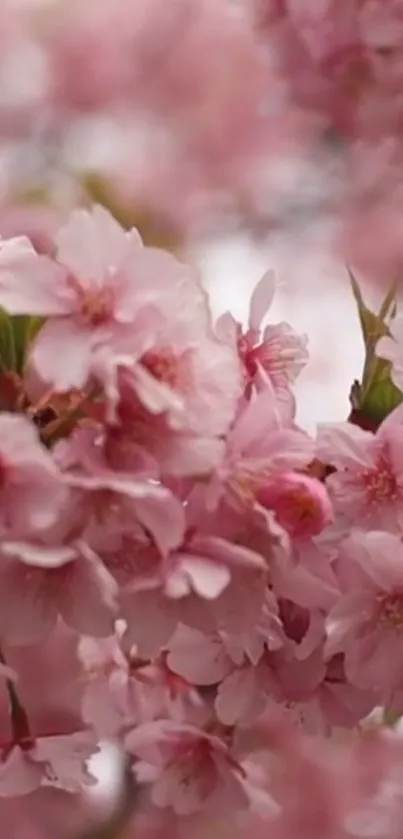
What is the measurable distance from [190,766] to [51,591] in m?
0.19

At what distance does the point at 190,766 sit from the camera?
0.53 meters

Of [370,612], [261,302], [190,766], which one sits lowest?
[190,766]

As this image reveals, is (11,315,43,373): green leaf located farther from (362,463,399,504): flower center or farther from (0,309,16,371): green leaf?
(362,463,399,504): flower center

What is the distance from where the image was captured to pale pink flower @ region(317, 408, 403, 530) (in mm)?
450

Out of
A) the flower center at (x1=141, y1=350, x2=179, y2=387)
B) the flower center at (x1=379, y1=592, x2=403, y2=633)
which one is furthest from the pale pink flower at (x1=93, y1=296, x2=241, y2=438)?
the flower center at (x1=379, y1=592, x2=403, y2=633)

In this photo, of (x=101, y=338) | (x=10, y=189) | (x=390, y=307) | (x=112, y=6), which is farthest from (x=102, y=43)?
(x=101, y=338)

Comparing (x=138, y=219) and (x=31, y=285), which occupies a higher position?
(x=31, y=285)

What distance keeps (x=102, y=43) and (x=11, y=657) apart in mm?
534

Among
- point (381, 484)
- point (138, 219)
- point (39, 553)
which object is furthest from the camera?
point (138, 219)

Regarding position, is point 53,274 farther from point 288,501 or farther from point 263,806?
point 263,806

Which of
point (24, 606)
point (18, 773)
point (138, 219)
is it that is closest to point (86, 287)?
point (24, 606)

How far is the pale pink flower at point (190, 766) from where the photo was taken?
526 millimetres

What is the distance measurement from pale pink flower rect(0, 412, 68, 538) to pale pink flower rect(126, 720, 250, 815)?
198 millimetres

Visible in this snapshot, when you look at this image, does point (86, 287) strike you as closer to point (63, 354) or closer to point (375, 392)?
point (63, 354)
